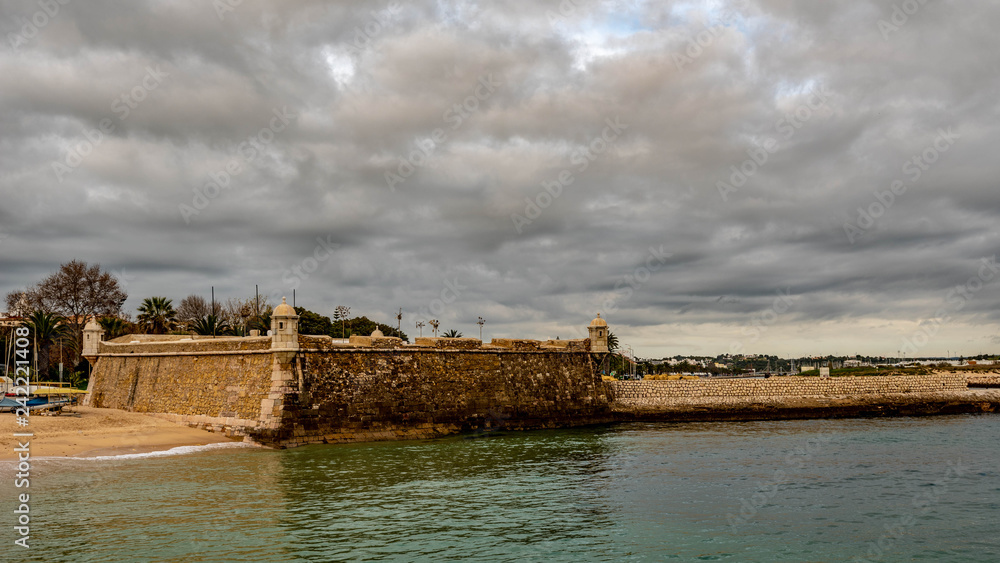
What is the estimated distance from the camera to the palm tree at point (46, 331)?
44906 millimetres

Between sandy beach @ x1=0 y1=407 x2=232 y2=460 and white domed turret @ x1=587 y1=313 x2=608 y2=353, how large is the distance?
20.0 meters

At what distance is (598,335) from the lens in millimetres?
38969

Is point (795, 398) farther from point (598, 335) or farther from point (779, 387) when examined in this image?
point (598, 335)

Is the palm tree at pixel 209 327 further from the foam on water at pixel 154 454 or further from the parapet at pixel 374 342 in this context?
the foam on water at pixel 154 454

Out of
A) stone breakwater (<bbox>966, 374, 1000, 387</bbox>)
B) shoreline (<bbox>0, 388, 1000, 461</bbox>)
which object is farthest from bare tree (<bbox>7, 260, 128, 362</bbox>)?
stone breakwater (<bbox>966, 374, 1000, 387</bbox>)

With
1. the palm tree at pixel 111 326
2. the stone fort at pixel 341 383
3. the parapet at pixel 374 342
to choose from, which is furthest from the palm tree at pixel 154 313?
the parapet at pixel 374 342

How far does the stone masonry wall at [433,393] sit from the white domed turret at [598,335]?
779 mm

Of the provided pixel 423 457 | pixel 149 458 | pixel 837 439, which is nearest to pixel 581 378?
pixel 837 439

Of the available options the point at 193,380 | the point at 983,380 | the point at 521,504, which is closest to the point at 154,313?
the point at 193,380

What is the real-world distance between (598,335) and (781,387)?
12.7 meters

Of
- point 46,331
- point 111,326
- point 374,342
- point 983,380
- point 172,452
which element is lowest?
point 983,380

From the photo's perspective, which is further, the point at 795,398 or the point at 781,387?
the point at 781,387

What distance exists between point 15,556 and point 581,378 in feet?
93.2

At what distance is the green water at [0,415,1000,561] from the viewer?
13.5 meters
